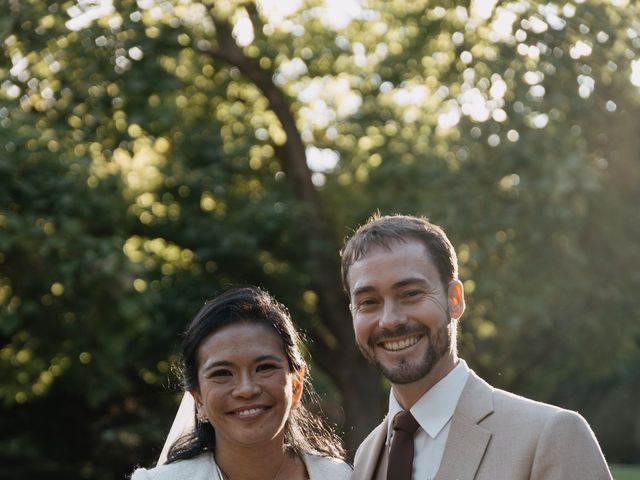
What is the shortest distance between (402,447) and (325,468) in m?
0.97

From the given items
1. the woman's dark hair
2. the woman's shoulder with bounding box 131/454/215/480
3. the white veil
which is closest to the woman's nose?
the woman's dark hair

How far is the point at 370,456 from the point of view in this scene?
4.35 metres

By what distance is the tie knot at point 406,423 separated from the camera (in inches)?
160

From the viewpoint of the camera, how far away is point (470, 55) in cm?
1295

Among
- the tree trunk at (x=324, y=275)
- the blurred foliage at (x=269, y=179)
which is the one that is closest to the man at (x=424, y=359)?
the blurred foliage at (x=269, y=179)

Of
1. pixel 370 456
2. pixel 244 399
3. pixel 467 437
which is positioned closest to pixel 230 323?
pixel 244 399

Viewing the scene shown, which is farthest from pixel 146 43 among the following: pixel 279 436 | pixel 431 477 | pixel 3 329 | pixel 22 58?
pixel 431 477

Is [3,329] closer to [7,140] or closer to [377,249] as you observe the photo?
[7,140]

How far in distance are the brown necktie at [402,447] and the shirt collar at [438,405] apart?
0.11 ft

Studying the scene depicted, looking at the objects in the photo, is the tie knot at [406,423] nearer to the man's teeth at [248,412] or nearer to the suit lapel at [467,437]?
the suit lapel at [467,437]

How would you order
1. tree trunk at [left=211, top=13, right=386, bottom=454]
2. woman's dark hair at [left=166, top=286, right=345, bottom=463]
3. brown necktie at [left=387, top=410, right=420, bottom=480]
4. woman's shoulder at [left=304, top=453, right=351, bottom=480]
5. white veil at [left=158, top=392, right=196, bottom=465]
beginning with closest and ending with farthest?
brown necktie at [left=387, top=410, right=420, bottom=480]
woman's dark hair at [left=166, top=286, right=345, bottom=463]
woman's shoulder at [left=304, top=453, right=351, bottom=480]
white veil at [left=158, top=392, right=196, bottom=465]
tree trunk at [left=211, top=13, right=386, bottom=454]

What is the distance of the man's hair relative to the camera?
4.11m

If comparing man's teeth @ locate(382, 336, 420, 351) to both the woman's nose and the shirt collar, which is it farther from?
the woman's nose

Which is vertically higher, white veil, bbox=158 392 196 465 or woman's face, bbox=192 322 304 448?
woman's face, bbox=192 322 304 448
